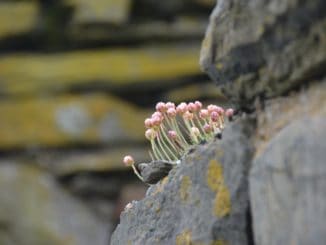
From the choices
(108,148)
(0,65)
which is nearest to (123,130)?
(108,148)

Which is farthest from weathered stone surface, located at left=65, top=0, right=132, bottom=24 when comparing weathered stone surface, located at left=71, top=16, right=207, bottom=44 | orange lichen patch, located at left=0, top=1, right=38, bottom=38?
orange lichen patch, located at left=0, top=1, right=38, bottom=38

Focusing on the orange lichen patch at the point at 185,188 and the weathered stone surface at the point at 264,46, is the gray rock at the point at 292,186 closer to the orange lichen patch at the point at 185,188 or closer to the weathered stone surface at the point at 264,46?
the weathered stone surface at the point at 264,46

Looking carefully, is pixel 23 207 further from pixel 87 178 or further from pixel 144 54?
pixel 144 54

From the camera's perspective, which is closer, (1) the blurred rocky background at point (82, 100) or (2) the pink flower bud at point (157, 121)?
(2) the pink flower bud at point (157, 121)

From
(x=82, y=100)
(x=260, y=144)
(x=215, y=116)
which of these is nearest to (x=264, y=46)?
(x=260, y=144)

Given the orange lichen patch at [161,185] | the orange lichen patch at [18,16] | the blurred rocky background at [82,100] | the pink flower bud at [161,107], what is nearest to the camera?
the orange lichen patch at [161,185]

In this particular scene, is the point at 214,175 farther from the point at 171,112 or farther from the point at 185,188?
the point at 171,112

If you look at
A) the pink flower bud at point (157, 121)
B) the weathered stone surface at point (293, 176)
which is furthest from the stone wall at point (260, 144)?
the pink flower bud at point (157, 121)

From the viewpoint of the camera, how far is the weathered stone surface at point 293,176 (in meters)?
2.93

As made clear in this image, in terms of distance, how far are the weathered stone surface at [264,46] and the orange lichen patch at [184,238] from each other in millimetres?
568

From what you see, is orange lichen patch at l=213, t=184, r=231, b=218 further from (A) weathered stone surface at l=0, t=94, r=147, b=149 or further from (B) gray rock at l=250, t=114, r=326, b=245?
(A) weathered stone surface at l=0, t=94, r=147, b=149

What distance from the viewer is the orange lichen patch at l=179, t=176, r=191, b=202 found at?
147 inches

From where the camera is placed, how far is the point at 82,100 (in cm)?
1662

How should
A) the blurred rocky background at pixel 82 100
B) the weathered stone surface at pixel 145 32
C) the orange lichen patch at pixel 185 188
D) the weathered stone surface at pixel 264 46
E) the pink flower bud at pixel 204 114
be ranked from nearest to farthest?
the weathered stone surface at pixel 264 46 < the orange lichen patch at pixel 185 188 < the pink flower bud at pixel 204 114 < the blurred rocky background at pixel 82 100 < the weathered stone surface at pixel 145 32
